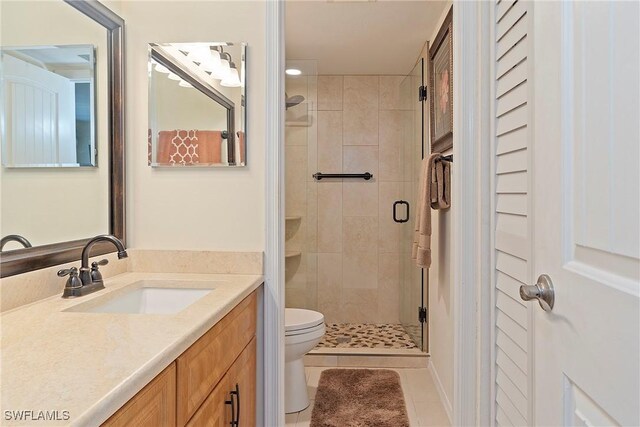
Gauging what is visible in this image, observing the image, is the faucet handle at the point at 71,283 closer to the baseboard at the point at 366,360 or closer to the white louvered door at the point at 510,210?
the white louvered door at the point at 510,210

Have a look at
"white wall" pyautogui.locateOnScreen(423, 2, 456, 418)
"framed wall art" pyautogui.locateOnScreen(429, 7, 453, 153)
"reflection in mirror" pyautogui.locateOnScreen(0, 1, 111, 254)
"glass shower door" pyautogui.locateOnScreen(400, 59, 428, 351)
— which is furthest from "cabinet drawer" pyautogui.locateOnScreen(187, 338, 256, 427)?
"glass shower door" pyautogui.locateOnScreen(400, 59, 428, 351)

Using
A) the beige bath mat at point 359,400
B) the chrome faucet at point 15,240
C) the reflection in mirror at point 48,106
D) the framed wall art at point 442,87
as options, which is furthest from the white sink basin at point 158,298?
the framed wall art at point 442,87

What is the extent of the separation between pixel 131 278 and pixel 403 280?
277 cm

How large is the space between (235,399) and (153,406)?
617 mm

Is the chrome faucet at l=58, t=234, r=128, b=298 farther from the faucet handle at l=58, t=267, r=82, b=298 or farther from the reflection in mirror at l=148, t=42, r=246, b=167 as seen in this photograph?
the reflection in mirror at l=148, t=42, r=246, b=167

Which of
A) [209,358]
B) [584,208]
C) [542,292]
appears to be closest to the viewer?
[584,208]

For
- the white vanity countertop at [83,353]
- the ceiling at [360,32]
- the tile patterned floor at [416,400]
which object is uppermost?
the ceiling at [360,32]

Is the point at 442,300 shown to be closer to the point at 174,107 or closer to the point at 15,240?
the point at 174,107

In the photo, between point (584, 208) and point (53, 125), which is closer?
point (584, 208)

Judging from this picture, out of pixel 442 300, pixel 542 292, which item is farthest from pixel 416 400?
pixel 542 292

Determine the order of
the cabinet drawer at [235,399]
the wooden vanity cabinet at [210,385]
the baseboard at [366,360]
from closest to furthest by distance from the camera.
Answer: the wooden vanity cabinet at [210,385] < the cabinet drawer at [235,399] < the baseboard at [366,360]

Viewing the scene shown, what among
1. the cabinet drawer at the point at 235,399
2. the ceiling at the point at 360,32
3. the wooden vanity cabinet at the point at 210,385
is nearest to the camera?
the wooden vanity cabinet at the point at 210,385

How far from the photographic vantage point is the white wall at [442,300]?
2.54m

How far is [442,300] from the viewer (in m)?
2.79
